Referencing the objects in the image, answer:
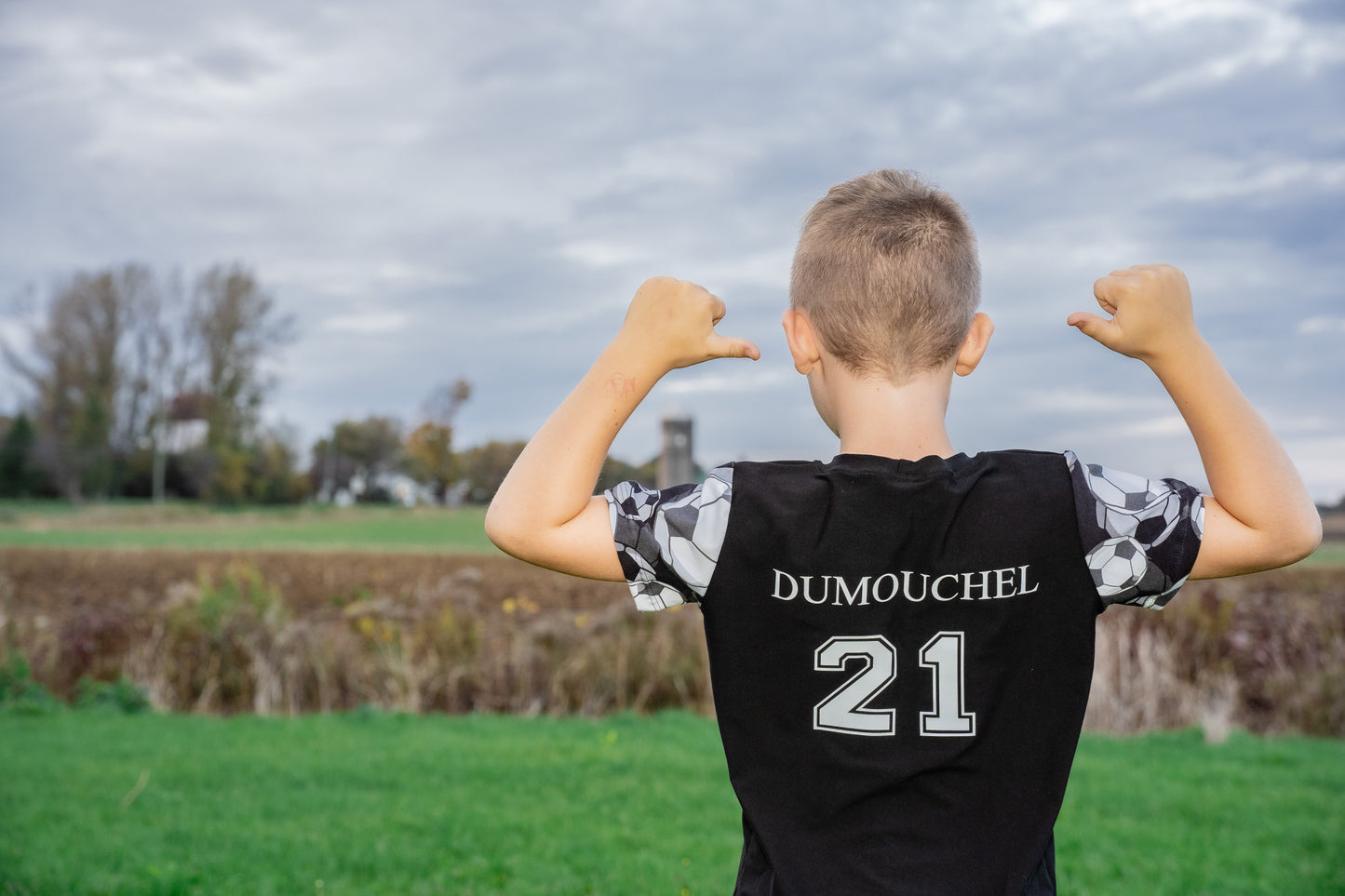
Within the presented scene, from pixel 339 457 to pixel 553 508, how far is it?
39.5 meters

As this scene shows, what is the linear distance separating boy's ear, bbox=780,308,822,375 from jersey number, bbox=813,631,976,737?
414 mm

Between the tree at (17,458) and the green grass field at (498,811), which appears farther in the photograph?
the tree at (17,458)

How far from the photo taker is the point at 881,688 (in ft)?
4.50

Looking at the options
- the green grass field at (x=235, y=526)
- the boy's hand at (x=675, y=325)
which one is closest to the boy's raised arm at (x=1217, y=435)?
the boy's hand at (x=675, y=325)

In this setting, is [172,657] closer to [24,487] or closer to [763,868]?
[763,868]

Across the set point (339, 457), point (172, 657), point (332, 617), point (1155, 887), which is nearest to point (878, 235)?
point (1155, 887)

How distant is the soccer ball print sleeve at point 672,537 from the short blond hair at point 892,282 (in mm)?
278

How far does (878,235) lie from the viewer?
1462 mm

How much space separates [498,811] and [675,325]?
4.14 metres

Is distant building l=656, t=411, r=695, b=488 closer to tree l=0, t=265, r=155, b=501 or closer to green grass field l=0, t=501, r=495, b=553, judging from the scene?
green grass field l=0, t=501, r=495, b=553

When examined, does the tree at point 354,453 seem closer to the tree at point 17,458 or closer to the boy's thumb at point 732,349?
the tree at point 17,458

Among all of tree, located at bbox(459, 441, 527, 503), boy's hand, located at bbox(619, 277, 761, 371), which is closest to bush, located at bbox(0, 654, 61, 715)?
tree, located at bbox(459, 441, 527, 503)

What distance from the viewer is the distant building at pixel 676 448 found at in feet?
26.2

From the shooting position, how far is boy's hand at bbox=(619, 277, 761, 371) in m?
1.47
